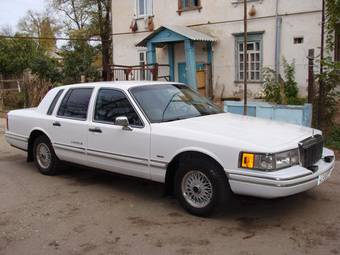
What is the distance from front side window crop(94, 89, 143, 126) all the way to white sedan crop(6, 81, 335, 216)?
0.6 inches

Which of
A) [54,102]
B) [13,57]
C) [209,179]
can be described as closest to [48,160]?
[54,102]

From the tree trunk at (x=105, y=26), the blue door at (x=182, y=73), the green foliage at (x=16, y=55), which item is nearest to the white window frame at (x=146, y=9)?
the blue door at (x=182, y=73)

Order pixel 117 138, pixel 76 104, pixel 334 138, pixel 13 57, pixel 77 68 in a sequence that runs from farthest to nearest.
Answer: pixel 13 57 < pixel 77 68 < pixel 334 138 < pixel 76 104 < pixel 117 138

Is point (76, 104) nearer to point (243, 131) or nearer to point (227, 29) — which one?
point (243, 131)

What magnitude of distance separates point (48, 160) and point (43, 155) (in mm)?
158

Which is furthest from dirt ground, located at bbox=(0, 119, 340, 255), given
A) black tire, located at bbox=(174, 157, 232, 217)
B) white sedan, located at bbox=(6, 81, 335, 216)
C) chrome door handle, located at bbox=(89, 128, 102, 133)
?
chrome door handle, located at bbox=(89, 128, 102, 133)

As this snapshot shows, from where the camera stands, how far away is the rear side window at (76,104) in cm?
658

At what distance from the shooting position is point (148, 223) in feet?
16.6

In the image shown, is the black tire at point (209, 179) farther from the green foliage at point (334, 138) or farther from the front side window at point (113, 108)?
the green foliage at point (334, 138)

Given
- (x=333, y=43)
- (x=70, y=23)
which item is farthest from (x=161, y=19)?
(x=70, y=23)

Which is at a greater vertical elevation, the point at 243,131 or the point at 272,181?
the point at 243,131

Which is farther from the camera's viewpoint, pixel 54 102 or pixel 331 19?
pixel 331 19

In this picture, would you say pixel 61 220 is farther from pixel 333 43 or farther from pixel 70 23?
pixel 70 23

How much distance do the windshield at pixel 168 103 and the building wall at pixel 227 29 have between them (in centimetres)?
1014
